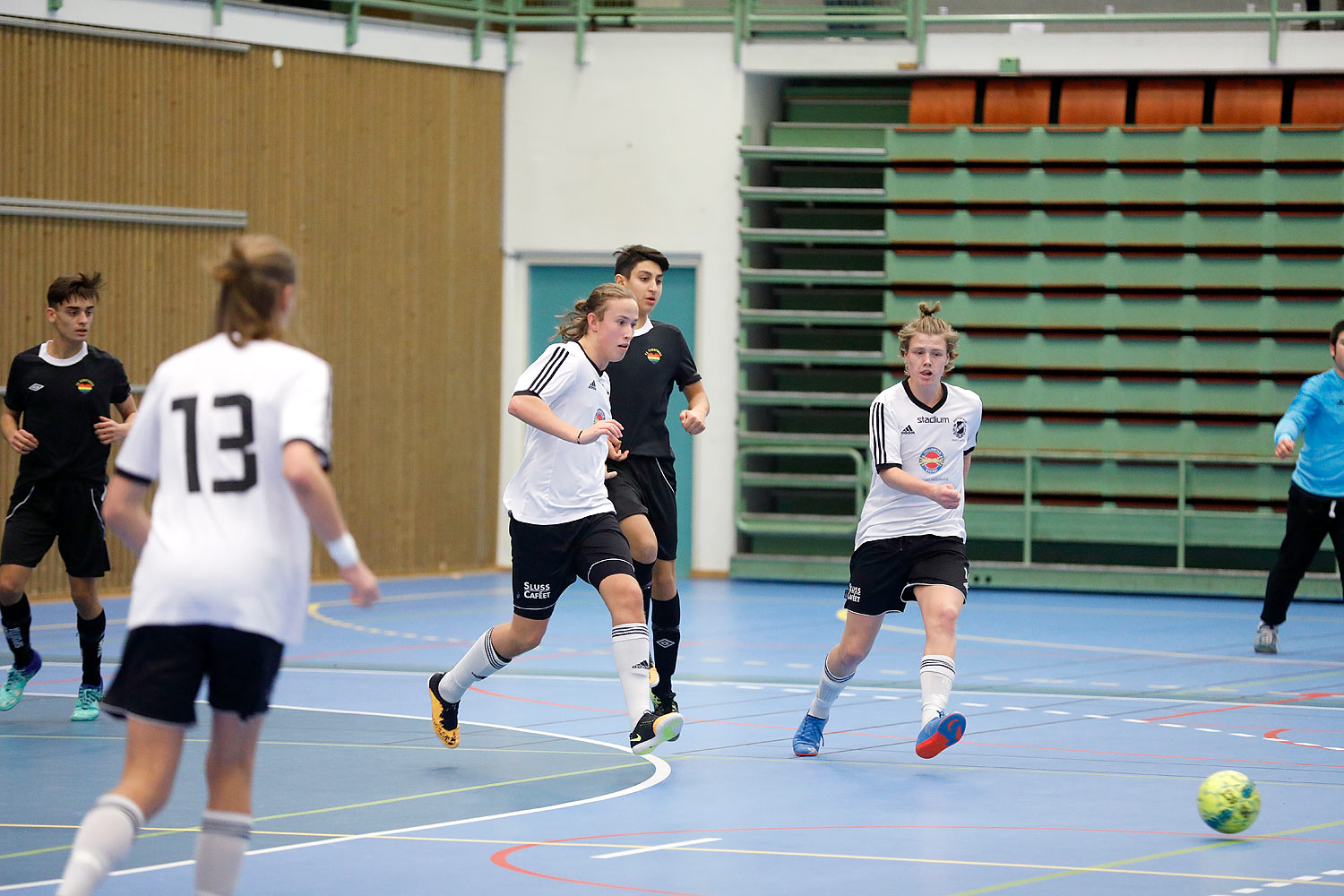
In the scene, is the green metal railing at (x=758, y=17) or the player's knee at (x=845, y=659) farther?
the green metal railing at (x=758, y=17)

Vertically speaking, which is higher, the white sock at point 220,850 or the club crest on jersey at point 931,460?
the club crest on jersey at point 931,460

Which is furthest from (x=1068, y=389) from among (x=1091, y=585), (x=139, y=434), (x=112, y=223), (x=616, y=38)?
(x=139, y=434)

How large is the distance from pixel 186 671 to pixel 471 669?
306 centimetres

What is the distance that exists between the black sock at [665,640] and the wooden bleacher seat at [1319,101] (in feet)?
32.6

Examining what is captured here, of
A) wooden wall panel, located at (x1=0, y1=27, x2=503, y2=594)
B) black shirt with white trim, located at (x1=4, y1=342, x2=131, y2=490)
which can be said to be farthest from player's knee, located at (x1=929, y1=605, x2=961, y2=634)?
wooden wall panel, located at (x1=0, y1=27, x2=503, y2=594)

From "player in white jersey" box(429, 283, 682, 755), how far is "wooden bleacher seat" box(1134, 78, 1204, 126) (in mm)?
9905

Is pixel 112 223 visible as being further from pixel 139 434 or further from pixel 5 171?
pixel 139 434

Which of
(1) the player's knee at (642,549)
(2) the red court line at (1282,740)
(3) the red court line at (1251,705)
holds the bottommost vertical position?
(3) the red court line at (1251,705)

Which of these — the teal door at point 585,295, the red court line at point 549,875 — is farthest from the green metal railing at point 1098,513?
the red court line at point 549,875

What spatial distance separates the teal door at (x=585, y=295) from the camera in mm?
15602

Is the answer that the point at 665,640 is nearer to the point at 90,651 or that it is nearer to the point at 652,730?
the point at 652,730

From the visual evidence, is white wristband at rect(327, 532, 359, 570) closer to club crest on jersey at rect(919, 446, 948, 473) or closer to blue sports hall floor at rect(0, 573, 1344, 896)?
blue sports hall floor at rect(0, 573, 1344, 896)

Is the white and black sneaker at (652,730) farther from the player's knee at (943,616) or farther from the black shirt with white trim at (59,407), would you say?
the black shirt with white trim at (59,407)

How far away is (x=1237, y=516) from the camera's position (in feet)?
47.3
